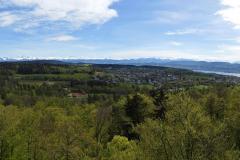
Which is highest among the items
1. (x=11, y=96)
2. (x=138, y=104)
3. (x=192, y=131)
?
(x=192, y=131)

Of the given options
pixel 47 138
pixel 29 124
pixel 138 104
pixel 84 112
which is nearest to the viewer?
pixel 47 138

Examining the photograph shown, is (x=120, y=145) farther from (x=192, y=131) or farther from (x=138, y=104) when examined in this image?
(x=192, y=131)

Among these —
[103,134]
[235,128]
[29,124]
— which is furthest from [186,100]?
[103,134]

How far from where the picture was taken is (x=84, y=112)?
3981 inches

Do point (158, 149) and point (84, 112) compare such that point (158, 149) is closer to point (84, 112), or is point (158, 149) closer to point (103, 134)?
point (103, 134)

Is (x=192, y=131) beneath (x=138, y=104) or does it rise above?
above

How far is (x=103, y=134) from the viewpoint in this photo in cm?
9281

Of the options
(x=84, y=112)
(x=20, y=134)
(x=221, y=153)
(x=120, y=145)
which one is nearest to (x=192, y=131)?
(x=221, y=153)

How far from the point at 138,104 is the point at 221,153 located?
55.9 m

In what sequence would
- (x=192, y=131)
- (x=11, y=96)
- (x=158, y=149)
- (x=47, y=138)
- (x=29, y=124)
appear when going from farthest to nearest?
(x=11, y=96) → (x=29, y=124) → (x=47, y=138) → (x=158, y=149) → (x=192, y=131)

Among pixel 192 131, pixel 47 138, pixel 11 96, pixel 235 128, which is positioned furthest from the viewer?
pixel 11 96

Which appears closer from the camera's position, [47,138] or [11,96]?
[47,138]

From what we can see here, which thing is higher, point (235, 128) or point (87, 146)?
point (235, 128)

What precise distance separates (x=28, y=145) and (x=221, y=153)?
38.5 m
